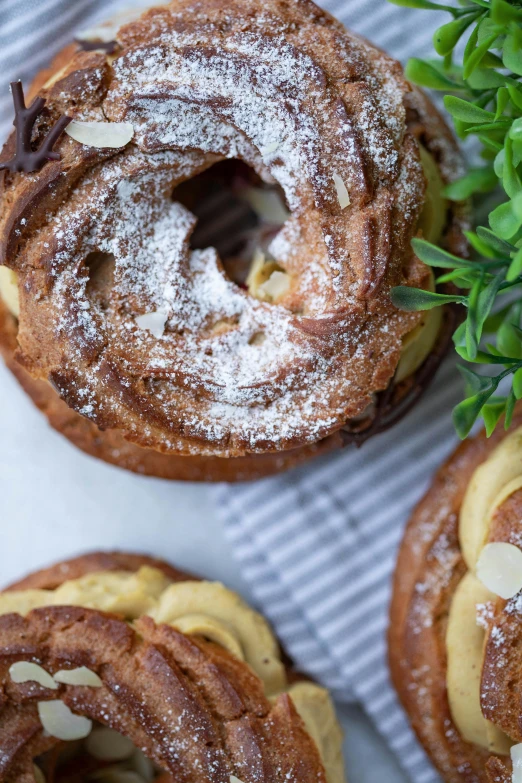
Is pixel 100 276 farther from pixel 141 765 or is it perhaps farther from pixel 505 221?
pixel 141 765

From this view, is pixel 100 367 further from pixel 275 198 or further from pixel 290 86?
pixel 275 198

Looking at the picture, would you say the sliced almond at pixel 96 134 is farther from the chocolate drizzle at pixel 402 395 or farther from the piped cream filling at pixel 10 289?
the chocolate drizzle at pixel 402 395

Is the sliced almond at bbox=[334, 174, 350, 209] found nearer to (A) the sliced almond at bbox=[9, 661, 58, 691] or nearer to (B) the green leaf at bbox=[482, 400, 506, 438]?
(B) the green leaf at bbox=[482, 400, 506, 438]

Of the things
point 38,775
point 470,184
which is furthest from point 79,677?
point 470,184

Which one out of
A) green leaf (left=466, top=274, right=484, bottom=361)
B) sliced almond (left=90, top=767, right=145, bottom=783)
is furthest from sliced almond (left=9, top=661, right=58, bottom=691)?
green leaf (left=466, top=274, right=484, bottom=361)

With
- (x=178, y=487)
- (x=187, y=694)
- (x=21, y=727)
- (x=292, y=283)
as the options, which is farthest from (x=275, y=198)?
(x=21, y=727)

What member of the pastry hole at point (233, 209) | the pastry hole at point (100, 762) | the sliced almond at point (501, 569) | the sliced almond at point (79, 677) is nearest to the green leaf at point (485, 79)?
the pastry hole at point (233, 209)

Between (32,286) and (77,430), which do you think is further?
(77,430)

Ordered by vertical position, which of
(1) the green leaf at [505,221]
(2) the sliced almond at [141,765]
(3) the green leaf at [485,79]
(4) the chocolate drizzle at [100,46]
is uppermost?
(4) the chocolate drizzle at [100,46]
